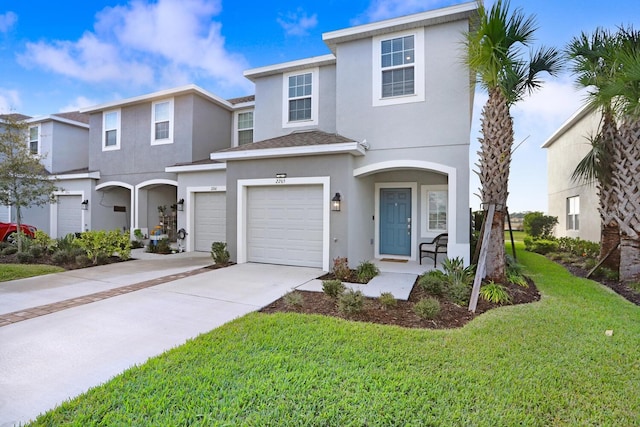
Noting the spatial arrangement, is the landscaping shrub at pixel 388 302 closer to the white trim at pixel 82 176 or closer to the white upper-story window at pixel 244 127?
the white upper-story window at pixel 244 127

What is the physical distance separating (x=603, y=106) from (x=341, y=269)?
7734 millimetres

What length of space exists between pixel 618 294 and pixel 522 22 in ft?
19.8

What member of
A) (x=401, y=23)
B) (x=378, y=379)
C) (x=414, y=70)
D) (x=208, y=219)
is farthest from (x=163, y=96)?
(x=378, y=379)

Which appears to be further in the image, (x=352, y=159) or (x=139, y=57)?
(x=139, y=57)

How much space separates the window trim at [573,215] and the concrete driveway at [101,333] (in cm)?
1415

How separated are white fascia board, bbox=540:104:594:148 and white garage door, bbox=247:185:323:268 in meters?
10.8

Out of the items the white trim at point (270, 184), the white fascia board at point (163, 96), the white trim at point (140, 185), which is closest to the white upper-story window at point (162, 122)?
the white fascia board at point (163, 96)

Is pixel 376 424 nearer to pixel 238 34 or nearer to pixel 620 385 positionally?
pixel 620 385

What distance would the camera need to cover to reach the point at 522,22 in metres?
6.62

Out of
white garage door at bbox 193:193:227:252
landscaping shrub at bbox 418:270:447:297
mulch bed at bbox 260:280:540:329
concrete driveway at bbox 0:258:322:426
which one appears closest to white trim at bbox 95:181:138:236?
white garage door at bbox 193:193:227:252

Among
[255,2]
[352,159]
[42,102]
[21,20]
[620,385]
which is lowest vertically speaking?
[620,385]

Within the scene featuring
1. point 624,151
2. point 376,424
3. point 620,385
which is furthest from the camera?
point 624,151

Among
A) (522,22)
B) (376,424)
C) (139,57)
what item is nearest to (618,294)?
(522,22)

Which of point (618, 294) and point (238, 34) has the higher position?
point (238, 34)
